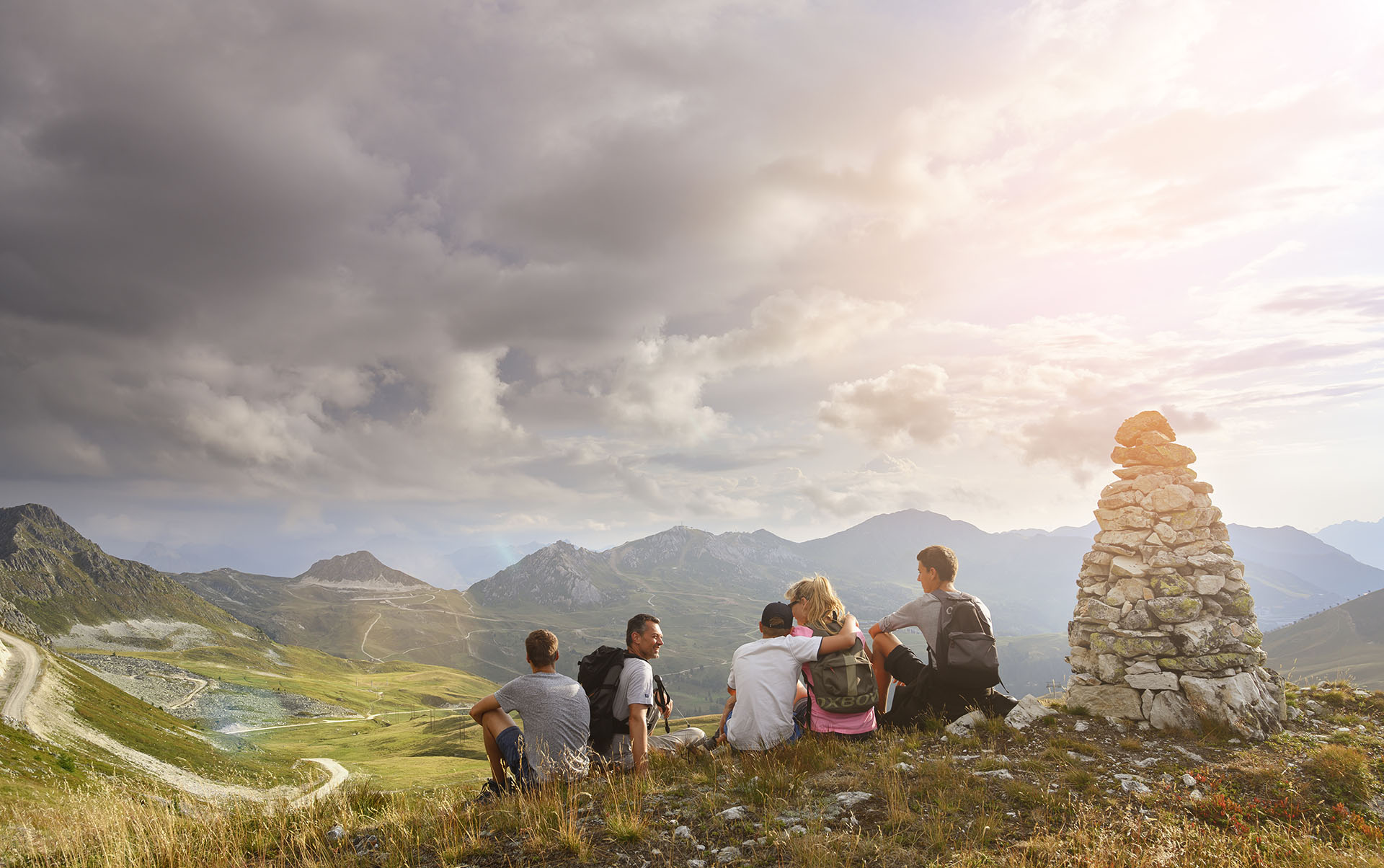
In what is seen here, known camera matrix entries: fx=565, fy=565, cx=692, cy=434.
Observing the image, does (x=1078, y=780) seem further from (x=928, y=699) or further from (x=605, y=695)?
(x=605, y=695)

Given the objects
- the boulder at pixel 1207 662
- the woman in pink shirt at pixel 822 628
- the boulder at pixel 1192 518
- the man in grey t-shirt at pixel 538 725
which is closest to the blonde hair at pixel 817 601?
the woman in pink shirt at pixel 822 628

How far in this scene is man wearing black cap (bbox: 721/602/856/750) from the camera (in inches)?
400

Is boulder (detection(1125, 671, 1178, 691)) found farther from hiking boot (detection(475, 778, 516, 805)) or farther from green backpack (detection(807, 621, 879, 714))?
hiking boot (detection(475, 778, 516, 805))

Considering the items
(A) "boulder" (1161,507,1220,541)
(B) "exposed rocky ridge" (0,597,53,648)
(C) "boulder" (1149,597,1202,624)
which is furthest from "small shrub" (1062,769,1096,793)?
(B) "exposed rocky ridge" (0,597,53,648)

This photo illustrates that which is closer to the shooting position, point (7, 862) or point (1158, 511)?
point (7, 862)

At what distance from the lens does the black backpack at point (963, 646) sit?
11805 mm

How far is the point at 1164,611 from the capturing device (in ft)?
47.8

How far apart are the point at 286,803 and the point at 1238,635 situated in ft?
69.7

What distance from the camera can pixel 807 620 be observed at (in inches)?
432

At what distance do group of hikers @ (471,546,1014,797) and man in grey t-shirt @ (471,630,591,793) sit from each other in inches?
0.7

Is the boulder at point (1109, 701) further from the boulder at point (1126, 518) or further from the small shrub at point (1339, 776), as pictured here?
the boulder at point (1126, 518)

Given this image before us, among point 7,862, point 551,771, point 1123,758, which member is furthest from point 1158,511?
point 7,862

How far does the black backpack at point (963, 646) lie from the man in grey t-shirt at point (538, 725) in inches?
298

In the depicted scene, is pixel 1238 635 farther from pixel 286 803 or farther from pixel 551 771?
pixel 286 803
